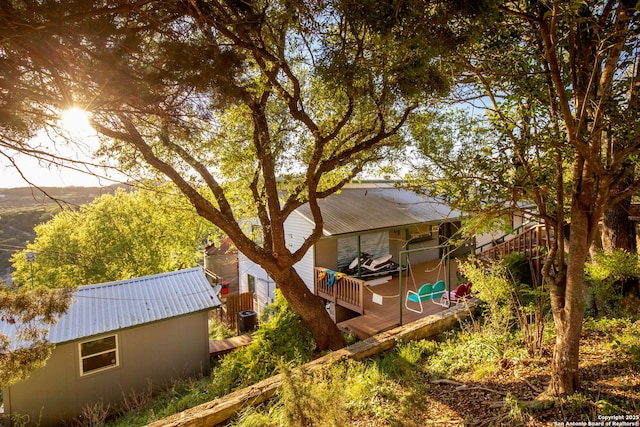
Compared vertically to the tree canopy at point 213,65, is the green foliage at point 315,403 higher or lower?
lower

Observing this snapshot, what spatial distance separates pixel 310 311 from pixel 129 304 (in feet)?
18.6

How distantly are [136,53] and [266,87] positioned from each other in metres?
2.94

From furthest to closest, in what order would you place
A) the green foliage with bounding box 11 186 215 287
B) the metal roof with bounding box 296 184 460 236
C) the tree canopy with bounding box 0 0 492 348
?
1. the green foliage with bounding box 11 186 215 287
2. the metal roof with bounding box 296 184 460 236
3. the tree canopy with bounding box 0 0 492 348

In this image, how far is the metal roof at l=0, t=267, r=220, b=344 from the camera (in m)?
8.02

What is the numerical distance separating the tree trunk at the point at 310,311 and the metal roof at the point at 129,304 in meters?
3.98

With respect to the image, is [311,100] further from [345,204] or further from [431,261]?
[431,261]

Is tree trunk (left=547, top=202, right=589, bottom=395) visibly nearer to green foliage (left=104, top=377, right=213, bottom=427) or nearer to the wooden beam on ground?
the wooden beam on ground

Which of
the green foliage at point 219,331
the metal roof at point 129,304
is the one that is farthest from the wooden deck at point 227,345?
the green foliage at point 219,331

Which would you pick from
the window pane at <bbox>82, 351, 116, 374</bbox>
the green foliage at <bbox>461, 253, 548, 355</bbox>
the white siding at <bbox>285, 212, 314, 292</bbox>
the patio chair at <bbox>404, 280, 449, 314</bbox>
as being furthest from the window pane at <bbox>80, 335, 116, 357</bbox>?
the green foliage at <bbox>461, 253, 548, 355</bbox>

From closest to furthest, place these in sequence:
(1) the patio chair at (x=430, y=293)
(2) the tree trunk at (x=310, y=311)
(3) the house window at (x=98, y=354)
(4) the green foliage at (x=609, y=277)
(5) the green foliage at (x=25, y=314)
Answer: (5) the green foliage at (x=25, y=314)
(4) the green foliage at (x=609, y=277)
(2) the tree trunk at (x=310, y=311)
(1) the patio chair at (x=430, y=293)
(3) the house window at (x=98, y=354)

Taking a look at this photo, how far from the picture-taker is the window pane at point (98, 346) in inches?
322

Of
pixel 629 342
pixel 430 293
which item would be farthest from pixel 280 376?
pixel 430 293

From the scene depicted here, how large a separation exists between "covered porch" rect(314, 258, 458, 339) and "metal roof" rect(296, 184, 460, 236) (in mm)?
1636

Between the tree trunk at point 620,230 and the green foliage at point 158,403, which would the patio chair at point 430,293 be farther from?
the green foliage at point 158,403
